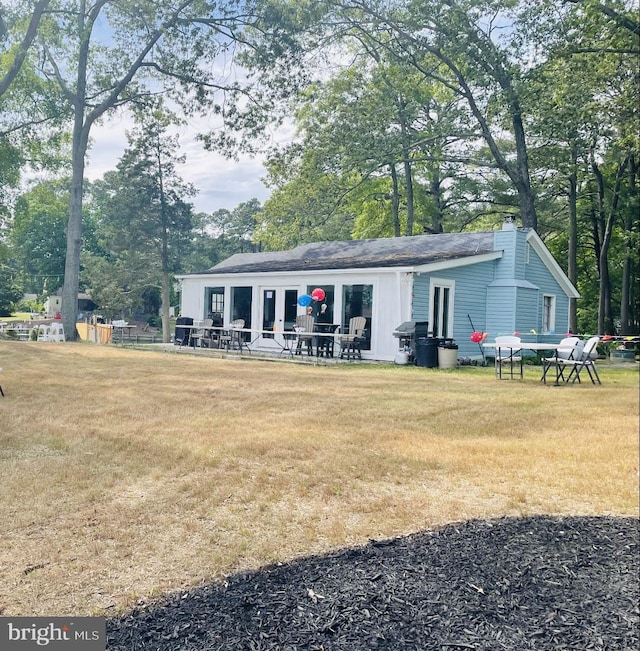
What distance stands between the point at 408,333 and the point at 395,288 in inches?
7.4

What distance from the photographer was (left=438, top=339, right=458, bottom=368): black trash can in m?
2.09

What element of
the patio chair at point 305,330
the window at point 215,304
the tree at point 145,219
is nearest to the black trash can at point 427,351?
the patio chair at point 305,330

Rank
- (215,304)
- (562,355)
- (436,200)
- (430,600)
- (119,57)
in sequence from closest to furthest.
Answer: (430,600), (119,57), (562,355), (215,304), (436,200)

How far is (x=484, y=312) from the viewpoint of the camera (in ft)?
6.87

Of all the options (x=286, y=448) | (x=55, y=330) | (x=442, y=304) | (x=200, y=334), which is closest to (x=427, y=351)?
(x=442, y=304)

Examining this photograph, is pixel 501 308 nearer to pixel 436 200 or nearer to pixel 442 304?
pixel 442 304

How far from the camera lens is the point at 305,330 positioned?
204 centimetres

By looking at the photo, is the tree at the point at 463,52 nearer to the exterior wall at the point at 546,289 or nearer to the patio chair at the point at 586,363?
the exterior wall at the point at 546,289

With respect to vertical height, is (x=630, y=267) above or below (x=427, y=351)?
above

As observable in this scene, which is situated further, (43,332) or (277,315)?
(277,315)

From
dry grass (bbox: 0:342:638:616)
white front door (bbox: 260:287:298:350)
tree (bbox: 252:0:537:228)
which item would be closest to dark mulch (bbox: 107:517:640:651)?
dry grass (bbox: 0:342:638:616)

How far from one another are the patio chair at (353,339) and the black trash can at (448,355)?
34cm

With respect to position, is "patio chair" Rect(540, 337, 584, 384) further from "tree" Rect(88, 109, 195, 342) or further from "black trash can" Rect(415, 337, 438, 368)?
"tree" Rect(88, 109, 195, 342)

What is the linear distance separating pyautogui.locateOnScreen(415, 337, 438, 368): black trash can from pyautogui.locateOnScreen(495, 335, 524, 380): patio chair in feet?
0.78
